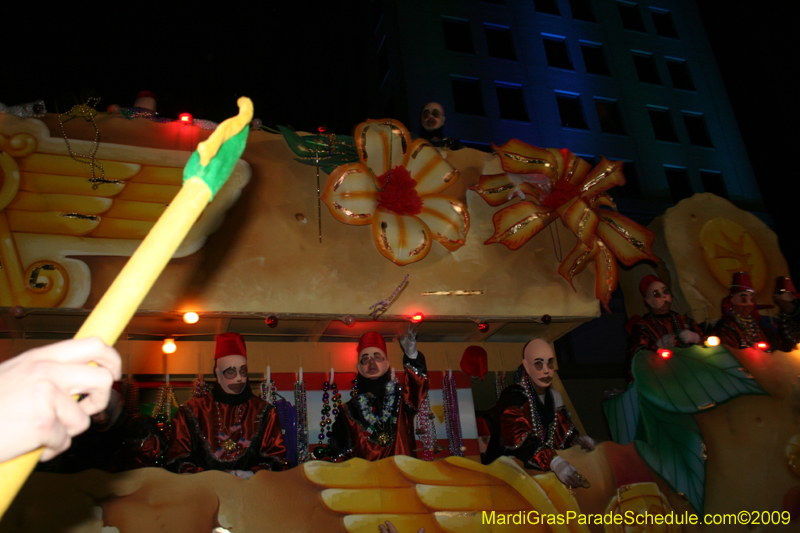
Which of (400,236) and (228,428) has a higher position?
(400,236)

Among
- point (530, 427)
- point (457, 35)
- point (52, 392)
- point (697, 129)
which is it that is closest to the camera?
point (52, 392)

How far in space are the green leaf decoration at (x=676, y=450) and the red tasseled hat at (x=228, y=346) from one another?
2837 mm

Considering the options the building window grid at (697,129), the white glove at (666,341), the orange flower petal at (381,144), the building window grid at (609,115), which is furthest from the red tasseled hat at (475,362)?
the building window grid at (697,129)

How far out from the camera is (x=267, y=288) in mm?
3994

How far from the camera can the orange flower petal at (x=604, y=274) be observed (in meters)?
4.85

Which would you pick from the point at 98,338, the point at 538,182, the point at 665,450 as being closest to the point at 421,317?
the point at 538,182

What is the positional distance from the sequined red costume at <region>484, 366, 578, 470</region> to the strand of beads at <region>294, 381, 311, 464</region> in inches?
54.4

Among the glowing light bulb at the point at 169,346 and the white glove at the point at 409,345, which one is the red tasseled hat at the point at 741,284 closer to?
the white glove at the point at 409,345

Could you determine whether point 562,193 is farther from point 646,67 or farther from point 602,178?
point 646,67

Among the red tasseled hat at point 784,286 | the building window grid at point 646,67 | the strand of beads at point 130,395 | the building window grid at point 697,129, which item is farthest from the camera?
the building window grid at point 646,67

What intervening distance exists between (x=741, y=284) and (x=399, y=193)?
10.6ft

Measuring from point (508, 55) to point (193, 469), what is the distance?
12.1 metres

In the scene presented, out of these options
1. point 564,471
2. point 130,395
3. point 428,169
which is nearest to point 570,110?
point 428,169

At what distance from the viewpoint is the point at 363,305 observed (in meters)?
4.23
